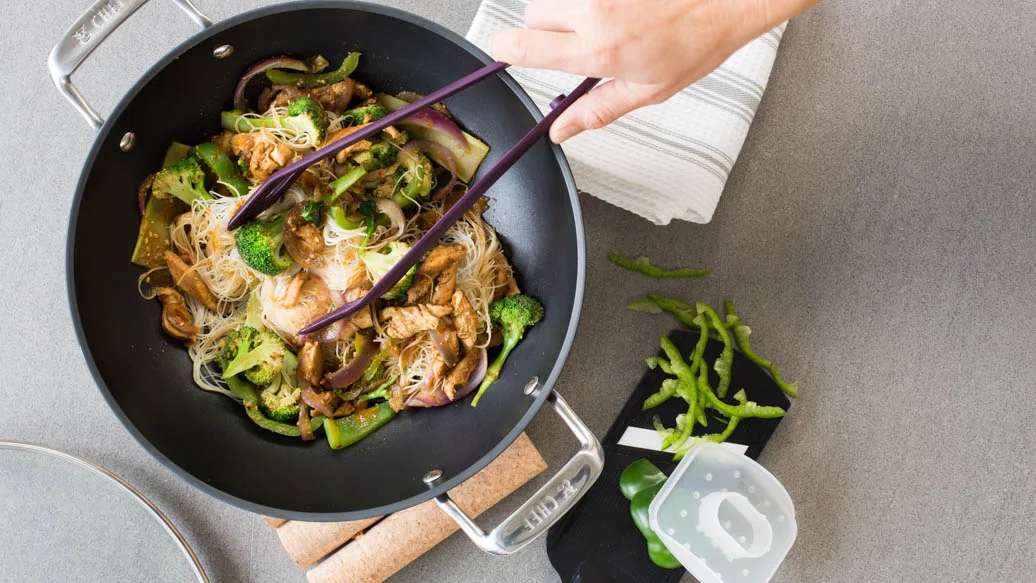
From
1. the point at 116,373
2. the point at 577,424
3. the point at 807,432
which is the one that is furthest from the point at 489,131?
the point at 807,432

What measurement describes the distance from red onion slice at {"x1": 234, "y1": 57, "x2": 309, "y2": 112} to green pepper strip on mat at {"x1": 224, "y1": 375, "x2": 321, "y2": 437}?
0.69 metres

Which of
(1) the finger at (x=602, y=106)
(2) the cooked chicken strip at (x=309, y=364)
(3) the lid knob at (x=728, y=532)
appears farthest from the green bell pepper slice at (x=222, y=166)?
(3) the lid knob at (x=728, y=532)

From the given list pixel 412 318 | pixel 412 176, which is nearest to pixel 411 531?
pixel 412 318

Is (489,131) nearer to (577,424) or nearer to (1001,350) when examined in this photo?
(577,424)

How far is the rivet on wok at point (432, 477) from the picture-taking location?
1.64 meters

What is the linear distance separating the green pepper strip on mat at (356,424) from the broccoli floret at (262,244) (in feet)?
1.31

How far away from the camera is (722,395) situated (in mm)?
2080

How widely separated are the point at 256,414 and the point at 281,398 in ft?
0.26

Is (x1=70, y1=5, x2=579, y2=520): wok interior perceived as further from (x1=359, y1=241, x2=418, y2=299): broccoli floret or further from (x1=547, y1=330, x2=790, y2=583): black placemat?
(x1=547, y1=330, x2=790, y2=583): black placemat

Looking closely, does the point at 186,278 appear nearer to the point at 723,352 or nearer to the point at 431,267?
the point at 431,267

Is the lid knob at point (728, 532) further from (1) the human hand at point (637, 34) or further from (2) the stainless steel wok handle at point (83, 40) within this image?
(2) the stainless steel wok handle at point (83, 40)

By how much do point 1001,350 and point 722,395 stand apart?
3.10 feet

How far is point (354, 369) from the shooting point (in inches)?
67.1

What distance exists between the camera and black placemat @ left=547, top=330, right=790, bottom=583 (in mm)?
2039
